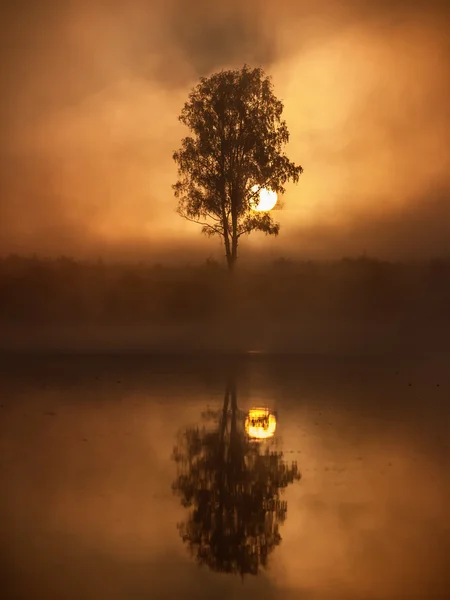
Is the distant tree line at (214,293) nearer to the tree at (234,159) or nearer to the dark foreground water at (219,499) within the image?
the tree at (234,159)

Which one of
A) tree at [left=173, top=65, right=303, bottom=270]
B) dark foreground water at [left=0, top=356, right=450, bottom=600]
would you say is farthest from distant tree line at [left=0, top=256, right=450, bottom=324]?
dark foreground water at [left=0, top=356, right=450, bottom=600]

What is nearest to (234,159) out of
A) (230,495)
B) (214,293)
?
(214,293)

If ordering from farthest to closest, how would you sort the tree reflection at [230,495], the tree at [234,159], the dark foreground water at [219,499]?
the tree at [234,159] < the tree reflection at [230,495] < the dark foreground water at [219,499]

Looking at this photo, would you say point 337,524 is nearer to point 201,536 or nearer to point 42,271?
point 201,536

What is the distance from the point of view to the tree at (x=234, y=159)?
53375mm

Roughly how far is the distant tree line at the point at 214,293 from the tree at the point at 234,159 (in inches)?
132

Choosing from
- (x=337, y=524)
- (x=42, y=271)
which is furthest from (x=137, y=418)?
(x=42, y=271)

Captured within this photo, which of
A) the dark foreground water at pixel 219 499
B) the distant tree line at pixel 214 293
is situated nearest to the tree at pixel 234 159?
the distant tree line at pixel 214 293

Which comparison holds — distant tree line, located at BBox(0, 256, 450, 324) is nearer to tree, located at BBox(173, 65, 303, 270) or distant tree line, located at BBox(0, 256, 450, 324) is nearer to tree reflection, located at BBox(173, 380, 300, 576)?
tree, located at BBox(173, 65, 303, 270)

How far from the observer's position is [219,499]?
12.1 metres

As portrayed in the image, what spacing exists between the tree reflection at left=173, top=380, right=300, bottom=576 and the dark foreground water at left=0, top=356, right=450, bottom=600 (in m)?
0.04

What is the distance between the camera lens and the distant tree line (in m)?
54.8

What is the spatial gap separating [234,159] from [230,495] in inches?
1710

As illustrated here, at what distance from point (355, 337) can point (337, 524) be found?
37.3 meters
